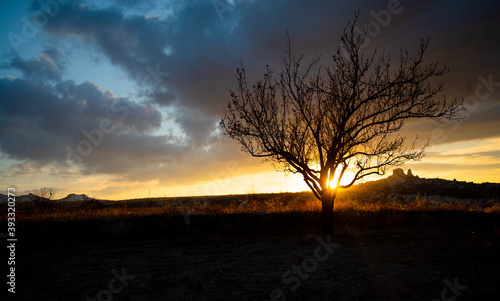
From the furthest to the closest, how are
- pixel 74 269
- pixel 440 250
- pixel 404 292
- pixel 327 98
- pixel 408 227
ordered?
pixel 408 227, pixel 327 98, pixel 440 250, pixel 74 269, pixel 404 292

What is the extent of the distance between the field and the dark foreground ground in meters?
0.02

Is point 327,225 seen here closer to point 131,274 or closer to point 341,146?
point 341,146

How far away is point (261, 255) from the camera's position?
7.61m

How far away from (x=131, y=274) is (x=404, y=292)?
500cm

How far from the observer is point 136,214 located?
12.3 meters

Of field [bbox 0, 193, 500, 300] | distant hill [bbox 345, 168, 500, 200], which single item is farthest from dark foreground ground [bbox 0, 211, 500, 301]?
distant hill [bbox 345, 168, 500, 200]

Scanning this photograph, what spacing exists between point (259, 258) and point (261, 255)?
1.09 feet

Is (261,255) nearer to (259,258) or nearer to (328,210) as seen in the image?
(259,258)

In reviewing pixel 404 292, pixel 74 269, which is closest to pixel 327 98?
pixel 404 292

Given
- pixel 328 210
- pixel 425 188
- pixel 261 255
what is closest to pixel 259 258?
pixel 261 255

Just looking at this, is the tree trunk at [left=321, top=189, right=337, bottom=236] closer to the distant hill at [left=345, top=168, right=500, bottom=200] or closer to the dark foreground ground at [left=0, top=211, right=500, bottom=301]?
the dark foreground ground at [left=0, top=211, right=500, bottom=301]

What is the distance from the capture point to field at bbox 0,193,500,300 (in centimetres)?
495

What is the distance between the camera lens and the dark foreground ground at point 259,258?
492 cm

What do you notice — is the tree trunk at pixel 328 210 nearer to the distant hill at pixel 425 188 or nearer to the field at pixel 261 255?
the field at pixel 261 255
